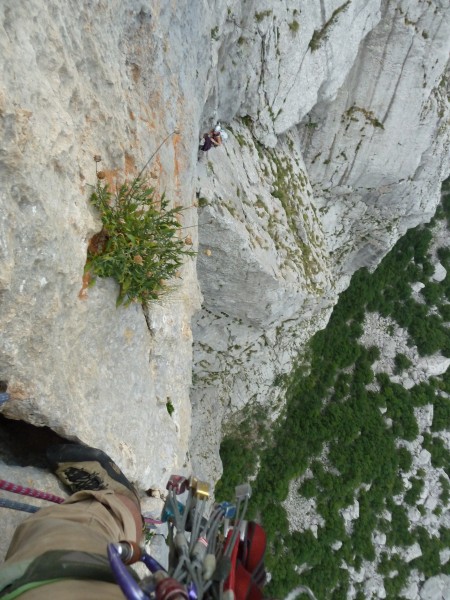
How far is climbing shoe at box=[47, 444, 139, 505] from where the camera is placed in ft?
12.0

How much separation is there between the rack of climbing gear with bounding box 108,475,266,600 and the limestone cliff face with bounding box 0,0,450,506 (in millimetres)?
1657

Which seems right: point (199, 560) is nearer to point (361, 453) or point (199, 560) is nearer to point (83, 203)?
point (83, 203)

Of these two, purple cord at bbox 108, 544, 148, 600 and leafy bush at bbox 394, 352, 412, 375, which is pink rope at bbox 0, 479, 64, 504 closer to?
purple cord at bbox 108, 544, 148, 600

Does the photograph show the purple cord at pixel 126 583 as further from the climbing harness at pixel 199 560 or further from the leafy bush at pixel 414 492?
the leafy bush at pixel 414 492

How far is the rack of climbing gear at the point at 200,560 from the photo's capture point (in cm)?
160

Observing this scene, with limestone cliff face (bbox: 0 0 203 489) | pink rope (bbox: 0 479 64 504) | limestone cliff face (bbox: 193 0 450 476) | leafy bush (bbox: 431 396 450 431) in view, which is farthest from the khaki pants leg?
leafy bush (bbox: 431 396 450 431)

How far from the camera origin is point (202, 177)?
800 cm

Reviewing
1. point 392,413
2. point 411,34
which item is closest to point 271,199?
point 411,34

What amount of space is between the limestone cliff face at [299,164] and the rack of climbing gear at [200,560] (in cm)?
594

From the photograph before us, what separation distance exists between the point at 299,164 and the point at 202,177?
6.52 meters

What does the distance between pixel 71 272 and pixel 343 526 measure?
19.0 metres

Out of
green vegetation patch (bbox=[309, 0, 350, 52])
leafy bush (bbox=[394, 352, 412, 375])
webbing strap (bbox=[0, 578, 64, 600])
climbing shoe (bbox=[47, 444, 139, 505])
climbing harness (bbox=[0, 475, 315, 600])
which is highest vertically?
green vegetation patch (bbox=[309, 0, 350, 52])

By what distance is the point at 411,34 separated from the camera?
12.5 m

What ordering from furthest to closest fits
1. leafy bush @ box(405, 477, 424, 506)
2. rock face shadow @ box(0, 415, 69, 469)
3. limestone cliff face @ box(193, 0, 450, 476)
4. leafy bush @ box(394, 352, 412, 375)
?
leafy bush @ box(394, 352, 412, 375) → leafy bush @ box(405, 477, 424, 506) → limestone cliff face @ box(193, 0, 450, 476) → rock face shadow @ box(0, 415, 69, 469)
